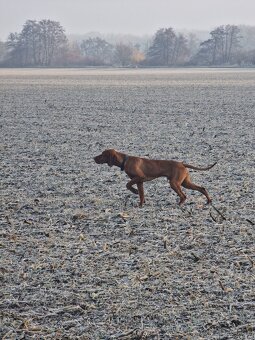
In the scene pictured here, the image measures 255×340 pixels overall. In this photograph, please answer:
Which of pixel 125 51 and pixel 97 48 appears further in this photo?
pixel 97 48

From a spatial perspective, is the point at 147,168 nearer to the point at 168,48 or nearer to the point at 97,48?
the point at 168,48

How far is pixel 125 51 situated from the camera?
14050 centimetres

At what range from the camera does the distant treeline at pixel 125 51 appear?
133 metres

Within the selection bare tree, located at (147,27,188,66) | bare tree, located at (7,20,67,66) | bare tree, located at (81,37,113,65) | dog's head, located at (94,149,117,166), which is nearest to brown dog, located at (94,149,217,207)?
dog's head, located at (94,149,117,166)

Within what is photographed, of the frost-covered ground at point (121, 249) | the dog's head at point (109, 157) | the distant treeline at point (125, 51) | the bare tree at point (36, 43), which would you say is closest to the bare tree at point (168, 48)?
the distant treeline at point (125, 51)

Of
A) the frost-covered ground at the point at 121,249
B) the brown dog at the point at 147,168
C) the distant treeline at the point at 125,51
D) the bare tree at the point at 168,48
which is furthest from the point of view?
the bare tree at the point at 168,48

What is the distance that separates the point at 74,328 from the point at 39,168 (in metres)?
6.72

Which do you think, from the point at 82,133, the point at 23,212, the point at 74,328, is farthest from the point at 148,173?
the point at 82,133

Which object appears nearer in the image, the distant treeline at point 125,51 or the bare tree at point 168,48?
the distant treeline at point 125,51

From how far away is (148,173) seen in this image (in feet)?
25.8

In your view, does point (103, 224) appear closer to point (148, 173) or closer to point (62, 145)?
point (148, 173)

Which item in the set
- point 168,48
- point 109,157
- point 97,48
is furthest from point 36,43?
point 109,157

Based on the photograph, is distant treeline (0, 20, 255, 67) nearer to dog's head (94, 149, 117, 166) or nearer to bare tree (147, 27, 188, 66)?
bare tree (147, 27, 188, 66)

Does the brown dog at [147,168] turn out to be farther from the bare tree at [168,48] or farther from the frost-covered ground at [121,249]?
the bare tree at [168,48]
